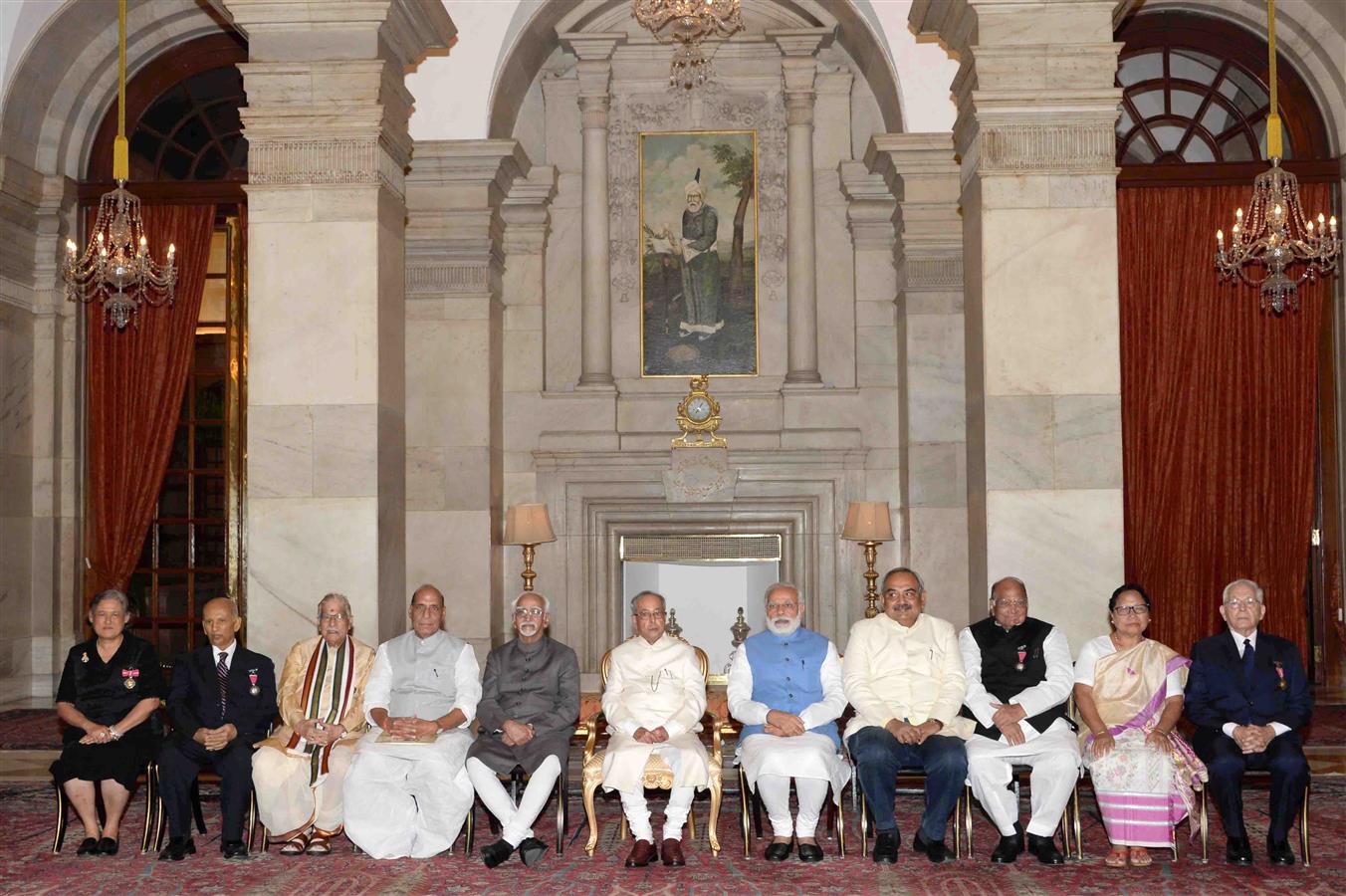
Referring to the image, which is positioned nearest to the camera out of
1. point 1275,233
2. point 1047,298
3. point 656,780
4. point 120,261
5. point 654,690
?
point 656,780

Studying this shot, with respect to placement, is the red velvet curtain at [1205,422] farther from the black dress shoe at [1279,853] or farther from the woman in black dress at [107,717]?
the woman in black dress at [107,717]

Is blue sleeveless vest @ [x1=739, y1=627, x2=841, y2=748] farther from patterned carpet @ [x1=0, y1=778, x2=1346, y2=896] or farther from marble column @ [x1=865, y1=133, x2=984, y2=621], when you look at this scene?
marble column @ [x1=865, y1=133, x2=984, y2=621]

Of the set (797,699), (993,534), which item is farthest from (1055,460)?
(797,699)

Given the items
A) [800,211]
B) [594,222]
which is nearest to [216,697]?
[594,222]

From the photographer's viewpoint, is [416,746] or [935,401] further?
[935,401]

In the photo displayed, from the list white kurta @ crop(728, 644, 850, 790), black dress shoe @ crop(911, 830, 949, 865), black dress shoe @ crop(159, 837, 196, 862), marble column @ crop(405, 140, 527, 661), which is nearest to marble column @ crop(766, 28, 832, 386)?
marble column @ crop(405, 140, 527, 661)

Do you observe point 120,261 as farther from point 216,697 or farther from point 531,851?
point 531,851

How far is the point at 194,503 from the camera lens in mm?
11828

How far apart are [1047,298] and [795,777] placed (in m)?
3.03

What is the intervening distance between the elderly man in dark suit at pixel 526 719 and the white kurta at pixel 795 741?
80 centimetres

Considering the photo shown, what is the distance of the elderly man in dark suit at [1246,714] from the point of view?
19.6 feet

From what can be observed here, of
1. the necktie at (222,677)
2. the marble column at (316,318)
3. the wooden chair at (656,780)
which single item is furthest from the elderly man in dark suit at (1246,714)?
the necktie at (222,677)

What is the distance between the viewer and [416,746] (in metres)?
6.48

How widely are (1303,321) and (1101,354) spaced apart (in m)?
4.40
